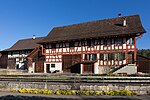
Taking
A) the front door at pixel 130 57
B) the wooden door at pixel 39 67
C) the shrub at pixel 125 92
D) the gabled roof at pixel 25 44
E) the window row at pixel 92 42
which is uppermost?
the gabled roof at pixel 25 44

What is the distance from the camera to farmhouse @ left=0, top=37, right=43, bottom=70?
173 feet

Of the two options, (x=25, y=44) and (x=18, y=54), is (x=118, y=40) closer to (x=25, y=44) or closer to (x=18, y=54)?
(x=18, y=54)

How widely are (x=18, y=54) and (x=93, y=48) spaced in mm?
26248

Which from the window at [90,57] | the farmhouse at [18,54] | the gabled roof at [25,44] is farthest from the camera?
the gabled roof at [25,44]

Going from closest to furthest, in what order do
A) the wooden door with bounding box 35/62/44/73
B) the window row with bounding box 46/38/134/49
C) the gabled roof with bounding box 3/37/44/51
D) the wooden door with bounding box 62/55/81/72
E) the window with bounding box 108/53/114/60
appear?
the window row with bounding box 46/38/134/49 < the window with bounding box 108/53/114/60 < the wooden door with bounding box 62/55/81/72 < the wooden door with bounding box 35/62/44/73 < the gabled roof with bounding box 3/37/44/51

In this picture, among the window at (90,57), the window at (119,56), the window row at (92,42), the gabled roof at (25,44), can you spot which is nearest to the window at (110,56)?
the window at (119,56)

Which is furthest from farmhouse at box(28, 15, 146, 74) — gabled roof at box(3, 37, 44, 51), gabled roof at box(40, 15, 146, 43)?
Result: gabled roof at box(3, 37, 44, 51)

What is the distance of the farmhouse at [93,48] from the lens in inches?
1284

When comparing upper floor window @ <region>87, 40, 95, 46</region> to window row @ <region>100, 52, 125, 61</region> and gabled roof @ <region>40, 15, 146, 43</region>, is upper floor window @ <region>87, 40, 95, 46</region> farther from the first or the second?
window row @ <region>100, 52, 125, 61</region>

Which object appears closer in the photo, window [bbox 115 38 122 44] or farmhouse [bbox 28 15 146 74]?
farmhouse [bbox 28 15 146 74]

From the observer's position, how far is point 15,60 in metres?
54.4

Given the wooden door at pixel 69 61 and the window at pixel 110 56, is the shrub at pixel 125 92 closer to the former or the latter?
the window at pixel 110 56

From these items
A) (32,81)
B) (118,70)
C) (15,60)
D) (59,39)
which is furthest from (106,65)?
(15,60)

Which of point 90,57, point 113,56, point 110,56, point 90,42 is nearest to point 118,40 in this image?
point 113,56
